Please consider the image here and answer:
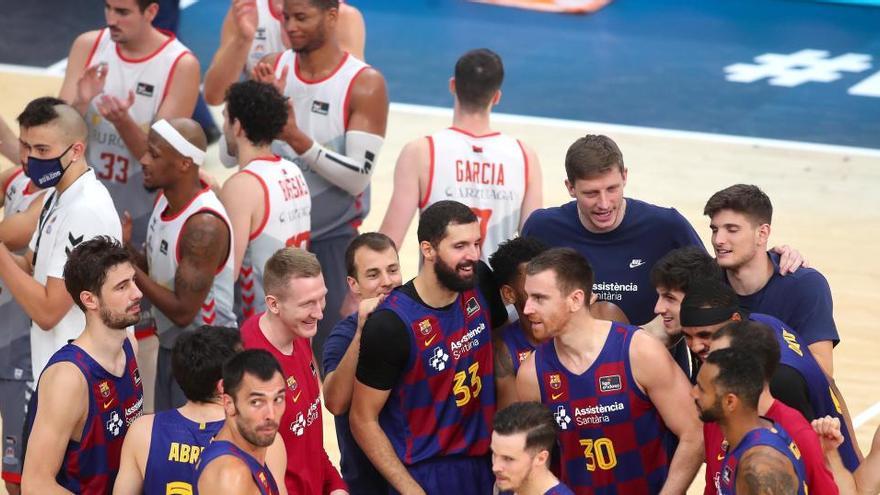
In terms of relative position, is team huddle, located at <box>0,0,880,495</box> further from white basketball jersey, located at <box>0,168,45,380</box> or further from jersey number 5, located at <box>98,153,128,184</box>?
jersey number 5, located at <box>98,153,128,184</box>

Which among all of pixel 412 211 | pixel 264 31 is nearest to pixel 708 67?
pixel 264 31

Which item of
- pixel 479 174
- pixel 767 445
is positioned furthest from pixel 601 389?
pixel 479 174

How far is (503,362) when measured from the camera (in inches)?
264

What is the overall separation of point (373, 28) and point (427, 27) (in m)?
0.68

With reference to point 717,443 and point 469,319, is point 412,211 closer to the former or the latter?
point 469,319

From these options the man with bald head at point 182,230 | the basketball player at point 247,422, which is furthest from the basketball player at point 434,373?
the man with bald head at point 182,230

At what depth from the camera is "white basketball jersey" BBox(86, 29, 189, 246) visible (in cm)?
862

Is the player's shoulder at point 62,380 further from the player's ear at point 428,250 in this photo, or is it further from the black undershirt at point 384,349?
the player's ear at point 428,250

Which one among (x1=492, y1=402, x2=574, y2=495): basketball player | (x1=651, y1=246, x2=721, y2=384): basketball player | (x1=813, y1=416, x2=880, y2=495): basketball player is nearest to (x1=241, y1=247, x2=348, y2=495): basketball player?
(x1=492, y1=402, x2=574, y2=495): basketball player

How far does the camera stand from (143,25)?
339 inches

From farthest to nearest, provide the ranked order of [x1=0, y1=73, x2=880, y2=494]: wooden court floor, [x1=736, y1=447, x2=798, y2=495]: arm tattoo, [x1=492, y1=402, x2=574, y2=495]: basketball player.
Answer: [x1=0, y1=73, x2=880, y2=494]: wooden court floor < [x1=492, y1=402, x2=574, y2=495]: basketball player < [x1=736, y1=447, x2=798, y2=495]: arm tattoo

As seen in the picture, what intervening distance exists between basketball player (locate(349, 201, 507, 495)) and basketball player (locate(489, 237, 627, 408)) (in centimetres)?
9

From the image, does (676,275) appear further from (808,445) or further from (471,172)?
(471,172)

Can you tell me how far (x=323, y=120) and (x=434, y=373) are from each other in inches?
107
